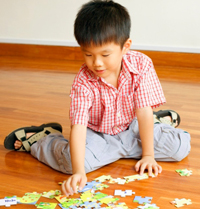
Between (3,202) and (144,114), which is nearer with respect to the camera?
(3,202)

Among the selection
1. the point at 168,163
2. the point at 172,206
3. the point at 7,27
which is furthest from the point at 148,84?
the point at 7,27

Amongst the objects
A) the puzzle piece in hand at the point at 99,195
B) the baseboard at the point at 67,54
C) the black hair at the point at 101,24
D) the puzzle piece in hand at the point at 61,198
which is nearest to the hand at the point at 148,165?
the puzzle piece in hand at the point at 99,195

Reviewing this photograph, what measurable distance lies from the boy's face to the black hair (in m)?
0.02

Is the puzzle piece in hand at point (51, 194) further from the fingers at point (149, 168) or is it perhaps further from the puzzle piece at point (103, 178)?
the fingers at point (149, 168)

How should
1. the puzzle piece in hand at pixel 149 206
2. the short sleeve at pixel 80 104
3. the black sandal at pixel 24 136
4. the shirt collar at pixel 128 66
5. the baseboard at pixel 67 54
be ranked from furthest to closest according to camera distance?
the baseboard at pixel 67 54 < the black sandal at pixel 24 136 < the shirt collar at pixel 128 66 < the short sleeve at pixel 80 104 < the puzzle piece in hand at pixel 149 206

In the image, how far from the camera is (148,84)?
1508 millimetres

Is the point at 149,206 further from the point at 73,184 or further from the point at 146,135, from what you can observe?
the point at 146,135

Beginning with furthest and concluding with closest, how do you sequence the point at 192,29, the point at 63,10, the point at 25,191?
1. the point at 63,10
2. the point at 192,29
3. the point at 25,191

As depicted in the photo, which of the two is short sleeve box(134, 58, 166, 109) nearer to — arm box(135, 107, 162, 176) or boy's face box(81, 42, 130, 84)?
arm box(135, 107, 162, 176)

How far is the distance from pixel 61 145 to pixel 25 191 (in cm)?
27

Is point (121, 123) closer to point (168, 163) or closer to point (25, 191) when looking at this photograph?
point (168, 163)

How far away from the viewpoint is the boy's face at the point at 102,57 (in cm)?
128

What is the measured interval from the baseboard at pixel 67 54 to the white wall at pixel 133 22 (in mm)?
54

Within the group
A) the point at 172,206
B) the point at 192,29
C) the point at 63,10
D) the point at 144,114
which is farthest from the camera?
the point at 63,10
